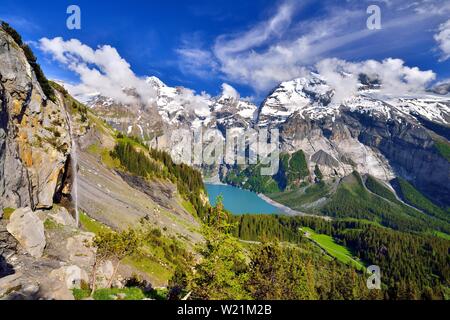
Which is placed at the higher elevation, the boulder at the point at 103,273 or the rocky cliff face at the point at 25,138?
the rocky cliff face at the point at 25,138

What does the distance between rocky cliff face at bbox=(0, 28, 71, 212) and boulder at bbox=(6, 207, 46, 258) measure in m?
1.97

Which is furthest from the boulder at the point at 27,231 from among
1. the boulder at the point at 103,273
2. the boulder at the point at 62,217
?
the boulder at the point at 62,217

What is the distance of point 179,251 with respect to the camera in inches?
3091

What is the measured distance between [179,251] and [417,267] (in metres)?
159

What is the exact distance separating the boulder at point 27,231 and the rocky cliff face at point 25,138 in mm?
1966

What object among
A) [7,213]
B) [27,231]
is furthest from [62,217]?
[7,213]

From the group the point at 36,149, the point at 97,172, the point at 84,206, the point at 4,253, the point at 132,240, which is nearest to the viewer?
the point at 132,240

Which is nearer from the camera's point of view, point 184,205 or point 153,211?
point 153,211

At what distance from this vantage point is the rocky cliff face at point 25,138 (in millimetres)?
41188

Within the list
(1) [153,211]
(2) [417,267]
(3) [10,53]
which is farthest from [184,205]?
(2) [417,267]

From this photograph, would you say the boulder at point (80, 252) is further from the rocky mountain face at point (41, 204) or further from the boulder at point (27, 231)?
the boulder at point (27, 231)

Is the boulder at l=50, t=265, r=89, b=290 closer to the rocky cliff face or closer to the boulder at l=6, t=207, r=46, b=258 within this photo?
the boulder at l=6, t=207, r=46, b=258

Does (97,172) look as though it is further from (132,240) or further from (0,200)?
(132,240)
